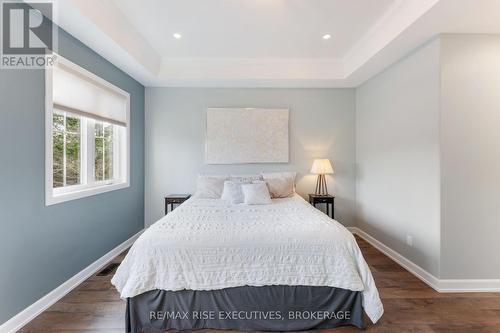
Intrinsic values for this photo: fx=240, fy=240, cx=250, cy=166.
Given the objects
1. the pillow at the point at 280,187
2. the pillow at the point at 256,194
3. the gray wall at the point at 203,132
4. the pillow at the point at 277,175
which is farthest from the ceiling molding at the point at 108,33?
the pillow at the point at 280,187

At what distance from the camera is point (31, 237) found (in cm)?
194

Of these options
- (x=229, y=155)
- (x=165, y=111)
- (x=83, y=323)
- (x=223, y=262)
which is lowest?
(x=83, y=323)

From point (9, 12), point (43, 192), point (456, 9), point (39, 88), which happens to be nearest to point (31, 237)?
point (43, 192)

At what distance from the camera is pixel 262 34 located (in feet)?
9.44

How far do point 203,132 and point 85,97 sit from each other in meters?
1.75

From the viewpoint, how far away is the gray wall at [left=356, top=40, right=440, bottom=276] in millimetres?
2453

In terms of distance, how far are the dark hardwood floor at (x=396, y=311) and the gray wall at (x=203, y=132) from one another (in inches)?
71.8

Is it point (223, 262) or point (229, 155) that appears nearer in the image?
point (223, 262)

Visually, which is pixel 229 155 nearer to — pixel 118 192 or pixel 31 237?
pixel 118 192

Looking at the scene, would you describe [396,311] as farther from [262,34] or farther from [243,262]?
[262,34]

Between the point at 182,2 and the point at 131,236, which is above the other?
the point at 182,2

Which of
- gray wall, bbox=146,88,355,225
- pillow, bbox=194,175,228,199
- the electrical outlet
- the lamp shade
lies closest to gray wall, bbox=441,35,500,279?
the electrical outlet

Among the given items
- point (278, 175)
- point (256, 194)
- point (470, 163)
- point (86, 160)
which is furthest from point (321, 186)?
point (86, 160)

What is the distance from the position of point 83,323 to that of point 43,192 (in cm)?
112
